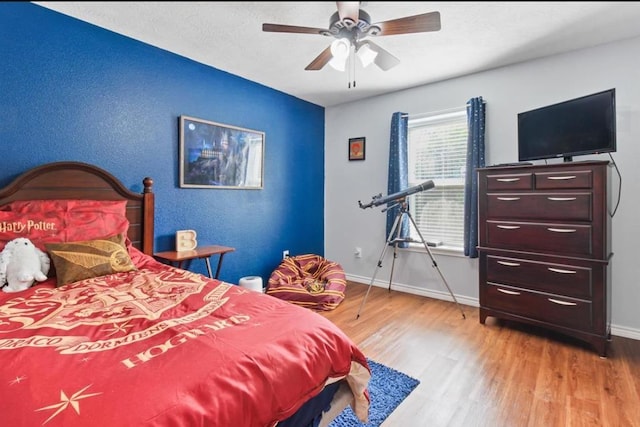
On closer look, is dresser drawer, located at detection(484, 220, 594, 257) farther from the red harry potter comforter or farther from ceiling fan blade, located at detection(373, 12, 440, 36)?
the red harry potter comforter

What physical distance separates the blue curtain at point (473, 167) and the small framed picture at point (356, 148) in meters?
1.33

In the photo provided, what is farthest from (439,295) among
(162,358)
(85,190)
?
(85,190)

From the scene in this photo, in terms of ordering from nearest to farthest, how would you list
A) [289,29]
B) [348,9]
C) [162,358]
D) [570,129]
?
[348,9], [162,358], [289,29], [570,129]

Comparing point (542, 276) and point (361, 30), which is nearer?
point (361, 30)

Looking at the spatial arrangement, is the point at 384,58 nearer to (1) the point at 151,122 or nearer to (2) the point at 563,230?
(2) the point at 563,230

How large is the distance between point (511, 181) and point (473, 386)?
1.62 meters

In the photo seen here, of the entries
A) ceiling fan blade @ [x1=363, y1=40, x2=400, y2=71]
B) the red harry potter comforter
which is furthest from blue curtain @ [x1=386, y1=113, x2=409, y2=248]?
the red harry potter comforter

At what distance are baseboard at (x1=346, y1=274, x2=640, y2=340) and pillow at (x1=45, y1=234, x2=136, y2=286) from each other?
9.23ft

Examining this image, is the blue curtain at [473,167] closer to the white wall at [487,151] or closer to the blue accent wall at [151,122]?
the white wall at [487,151]

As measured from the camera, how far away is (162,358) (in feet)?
3.51

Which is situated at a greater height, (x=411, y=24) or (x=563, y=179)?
(x=411, y=24)

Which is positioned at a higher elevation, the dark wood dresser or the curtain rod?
the curtain rod

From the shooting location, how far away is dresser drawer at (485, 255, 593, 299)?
7.82ft

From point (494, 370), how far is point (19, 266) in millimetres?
2894
